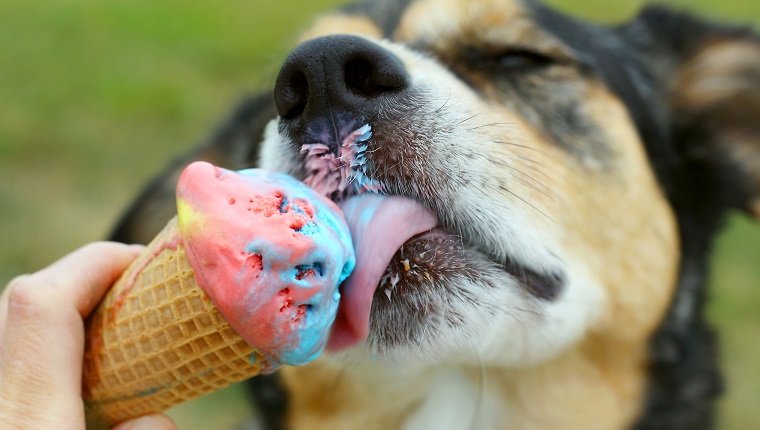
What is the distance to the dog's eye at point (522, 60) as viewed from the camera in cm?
244

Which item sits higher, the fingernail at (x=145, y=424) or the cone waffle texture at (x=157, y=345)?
the cone waffle texture at (x=157, y=345)

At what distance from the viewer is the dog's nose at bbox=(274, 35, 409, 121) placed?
61.6 inches

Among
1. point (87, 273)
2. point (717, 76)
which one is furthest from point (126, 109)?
point (87, 273)

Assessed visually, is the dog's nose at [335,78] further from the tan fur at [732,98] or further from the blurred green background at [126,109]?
the blurred green background at [126,109]

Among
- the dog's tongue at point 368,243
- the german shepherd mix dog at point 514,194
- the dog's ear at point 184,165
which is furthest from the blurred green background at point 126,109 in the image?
the dog's tongue at point 368,243

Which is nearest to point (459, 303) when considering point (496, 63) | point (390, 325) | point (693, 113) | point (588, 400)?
point (390, 325)

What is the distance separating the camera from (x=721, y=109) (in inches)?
117

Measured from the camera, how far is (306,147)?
1.63m

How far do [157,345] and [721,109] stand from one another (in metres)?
2.50

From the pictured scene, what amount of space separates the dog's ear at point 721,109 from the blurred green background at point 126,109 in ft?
3.62

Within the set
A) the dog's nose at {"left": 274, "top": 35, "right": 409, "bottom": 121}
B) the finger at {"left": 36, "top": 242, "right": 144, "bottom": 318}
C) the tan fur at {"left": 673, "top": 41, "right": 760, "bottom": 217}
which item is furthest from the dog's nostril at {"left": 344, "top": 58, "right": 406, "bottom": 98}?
the tan fur at {"left": 673, "top": 41, "right": 760, "bottom": 217}

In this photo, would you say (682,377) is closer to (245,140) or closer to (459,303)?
(459,303)

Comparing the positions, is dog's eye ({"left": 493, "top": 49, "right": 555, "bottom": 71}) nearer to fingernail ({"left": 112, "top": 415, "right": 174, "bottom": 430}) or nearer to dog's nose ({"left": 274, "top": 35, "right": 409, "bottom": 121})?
dog's nose ({"left": 274, "top": 35, "right": 409, "bottom": 121})

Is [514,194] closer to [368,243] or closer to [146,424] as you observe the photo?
[368,243]
